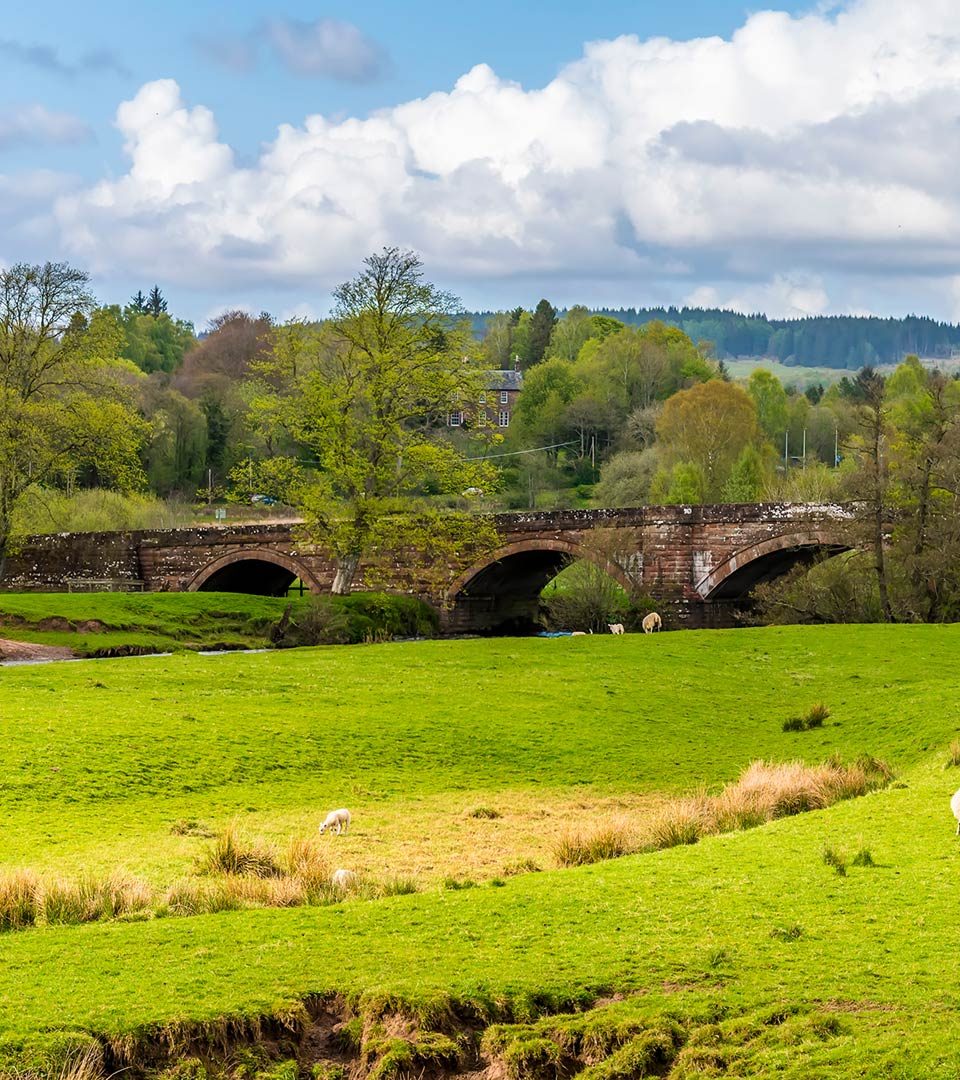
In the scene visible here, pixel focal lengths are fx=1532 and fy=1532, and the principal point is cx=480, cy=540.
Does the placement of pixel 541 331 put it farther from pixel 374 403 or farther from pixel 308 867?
pixel 308 867

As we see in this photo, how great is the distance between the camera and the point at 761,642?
1578 inches

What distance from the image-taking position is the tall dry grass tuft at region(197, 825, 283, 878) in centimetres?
1515

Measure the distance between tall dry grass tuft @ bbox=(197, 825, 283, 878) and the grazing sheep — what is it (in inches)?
39.5

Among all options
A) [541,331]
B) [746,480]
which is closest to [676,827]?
[746,480]

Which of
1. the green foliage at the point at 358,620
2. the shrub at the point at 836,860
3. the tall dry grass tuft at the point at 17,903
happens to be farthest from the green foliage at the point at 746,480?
the tall dry grass tuft at the point at 17,903

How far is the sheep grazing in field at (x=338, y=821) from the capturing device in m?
18.3

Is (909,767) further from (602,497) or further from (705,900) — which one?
(602,497)

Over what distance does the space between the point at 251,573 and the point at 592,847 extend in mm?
60200

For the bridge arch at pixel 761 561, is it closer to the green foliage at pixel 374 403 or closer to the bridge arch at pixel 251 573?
the green foliage at pixel 374 403

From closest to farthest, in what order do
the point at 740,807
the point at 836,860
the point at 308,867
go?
the point at 836,860 → the point at 308,867 → the point at 740,807

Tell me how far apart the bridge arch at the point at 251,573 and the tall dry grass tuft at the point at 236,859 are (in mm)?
49621

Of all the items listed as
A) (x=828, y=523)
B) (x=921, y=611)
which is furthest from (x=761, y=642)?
(x=828, y=523)

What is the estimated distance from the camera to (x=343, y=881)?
1395cm

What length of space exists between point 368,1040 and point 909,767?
45.6 feet
